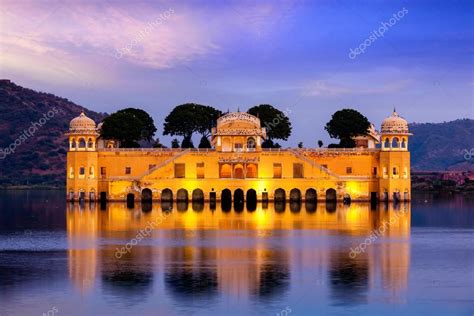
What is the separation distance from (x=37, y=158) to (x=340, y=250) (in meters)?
118

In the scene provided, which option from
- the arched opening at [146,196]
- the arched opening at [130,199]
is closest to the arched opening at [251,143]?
the arched opening at [146,196]

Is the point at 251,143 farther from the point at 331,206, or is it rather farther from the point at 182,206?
the point at 331,206

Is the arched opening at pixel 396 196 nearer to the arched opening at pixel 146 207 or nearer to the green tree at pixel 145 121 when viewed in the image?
the arched opening at pixel 146 207

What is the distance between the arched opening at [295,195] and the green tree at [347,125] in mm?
9410

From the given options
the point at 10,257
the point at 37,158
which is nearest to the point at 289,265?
the point at 10,257

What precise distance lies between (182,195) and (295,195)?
30.4 ft

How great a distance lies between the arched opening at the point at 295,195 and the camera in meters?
82.6

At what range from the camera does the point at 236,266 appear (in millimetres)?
35500

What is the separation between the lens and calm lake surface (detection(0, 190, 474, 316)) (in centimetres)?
2798

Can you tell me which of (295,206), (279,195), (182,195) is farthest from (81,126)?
(295,206)

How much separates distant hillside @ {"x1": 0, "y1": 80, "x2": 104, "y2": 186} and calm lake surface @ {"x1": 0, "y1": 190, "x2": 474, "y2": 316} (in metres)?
89.8

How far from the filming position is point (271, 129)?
93250 mm

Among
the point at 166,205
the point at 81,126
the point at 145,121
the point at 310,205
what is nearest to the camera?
the point at 166,205

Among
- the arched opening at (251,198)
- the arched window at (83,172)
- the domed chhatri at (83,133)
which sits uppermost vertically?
the domed chhatri at (83,133)
